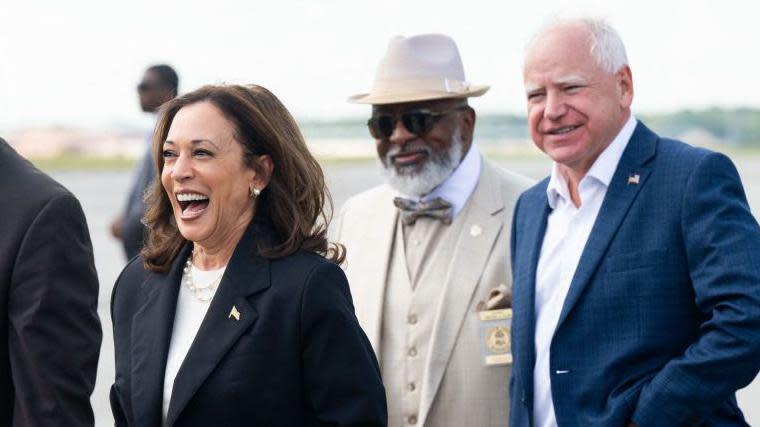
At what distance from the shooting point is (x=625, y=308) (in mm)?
4043

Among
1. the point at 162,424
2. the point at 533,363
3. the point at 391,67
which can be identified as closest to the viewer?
the point at 162,424

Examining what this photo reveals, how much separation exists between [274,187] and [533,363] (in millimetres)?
1075

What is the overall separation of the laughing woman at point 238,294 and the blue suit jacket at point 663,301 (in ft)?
2.45

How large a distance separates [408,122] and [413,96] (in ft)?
0.34

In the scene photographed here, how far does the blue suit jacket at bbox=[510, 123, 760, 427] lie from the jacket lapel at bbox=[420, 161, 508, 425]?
3.08 feet

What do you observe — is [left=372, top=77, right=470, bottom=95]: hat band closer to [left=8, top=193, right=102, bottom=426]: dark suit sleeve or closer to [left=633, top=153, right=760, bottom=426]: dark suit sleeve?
[left=633, top=153, right=760, bottom=426]: dark suit sleeve

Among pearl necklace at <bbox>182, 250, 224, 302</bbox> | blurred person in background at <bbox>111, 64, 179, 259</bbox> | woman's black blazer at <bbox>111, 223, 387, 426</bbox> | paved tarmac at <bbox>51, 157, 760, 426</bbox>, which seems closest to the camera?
woman's black blazer at <bbox>111, 223, 387, 426</bbox>

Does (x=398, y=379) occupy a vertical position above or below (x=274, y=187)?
below

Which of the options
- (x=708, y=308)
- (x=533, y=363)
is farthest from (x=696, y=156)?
(x=533, y=363)

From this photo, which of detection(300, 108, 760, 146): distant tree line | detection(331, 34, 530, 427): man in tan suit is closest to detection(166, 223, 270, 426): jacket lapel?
detection(331, 34, 530, 427): man in tan suit

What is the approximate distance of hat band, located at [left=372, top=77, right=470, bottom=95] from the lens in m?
5.54

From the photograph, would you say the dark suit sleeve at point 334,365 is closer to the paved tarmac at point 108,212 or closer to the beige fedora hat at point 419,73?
the paved tarmac at point 108,212

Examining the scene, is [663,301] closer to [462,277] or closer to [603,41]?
[603,41]

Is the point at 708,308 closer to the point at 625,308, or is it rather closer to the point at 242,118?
the point at 625,308
